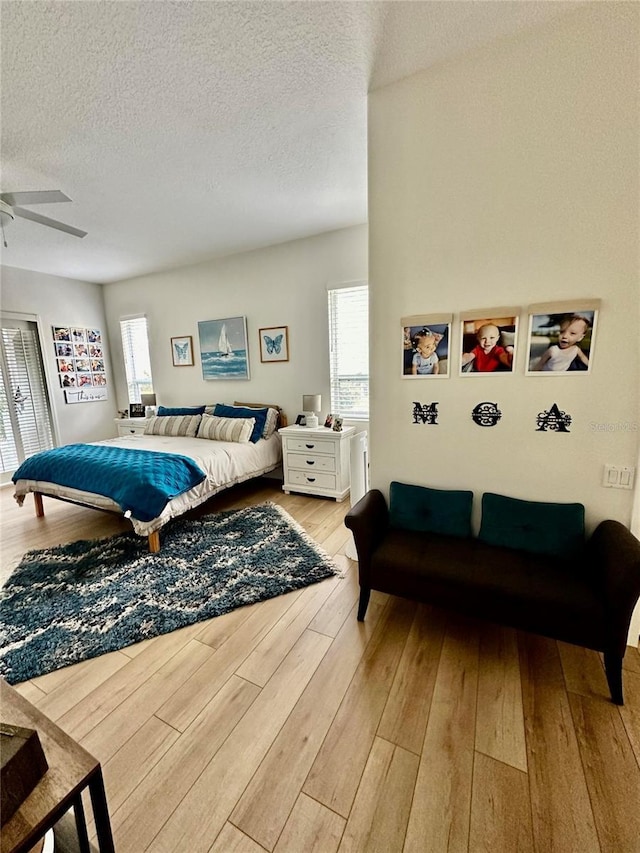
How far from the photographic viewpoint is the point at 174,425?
4332 mm

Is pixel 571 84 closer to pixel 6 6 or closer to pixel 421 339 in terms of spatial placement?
pixel 421 339

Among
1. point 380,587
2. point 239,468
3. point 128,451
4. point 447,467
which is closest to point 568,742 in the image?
point 380,587

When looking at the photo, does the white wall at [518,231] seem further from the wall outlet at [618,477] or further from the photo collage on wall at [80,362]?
the photo collage on wall at [80,362]

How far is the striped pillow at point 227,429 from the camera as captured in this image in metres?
3.86

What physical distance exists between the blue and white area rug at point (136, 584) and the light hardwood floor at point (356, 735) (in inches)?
5.6

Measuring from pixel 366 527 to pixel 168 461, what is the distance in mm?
1933

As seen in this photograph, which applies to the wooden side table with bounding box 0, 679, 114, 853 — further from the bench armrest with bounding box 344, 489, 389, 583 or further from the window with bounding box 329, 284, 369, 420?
the window with bounding box 329, 284, 369, 420

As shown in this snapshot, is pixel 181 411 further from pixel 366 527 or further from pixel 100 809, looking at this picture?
pixel 100 809

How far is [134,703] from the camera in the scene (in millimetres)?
1483

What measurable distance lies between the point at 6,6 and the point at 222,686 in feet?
9.67

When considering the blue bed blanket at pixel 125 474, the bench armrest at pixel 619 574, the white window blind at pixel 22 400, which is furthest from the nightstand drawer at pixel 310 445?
the white window blind at pixel 22 400

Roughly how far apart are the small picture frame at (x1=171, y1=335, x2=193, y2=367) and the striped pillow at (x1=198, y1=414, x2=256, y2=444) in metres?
1.24

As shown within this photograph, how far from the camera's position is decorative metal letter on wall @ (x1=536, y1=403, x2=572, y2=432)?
1746 millimetres

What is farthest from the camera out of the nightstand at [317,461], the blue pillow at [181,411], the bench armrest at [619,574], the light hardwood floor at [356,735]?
the blue pillow at [181,411]
